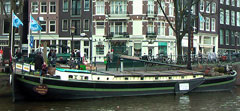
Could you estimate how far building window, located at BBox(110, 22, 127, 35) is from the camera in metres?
49.1

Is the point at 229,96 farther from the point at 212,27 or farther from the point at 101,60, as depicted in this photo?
the point at 212,27

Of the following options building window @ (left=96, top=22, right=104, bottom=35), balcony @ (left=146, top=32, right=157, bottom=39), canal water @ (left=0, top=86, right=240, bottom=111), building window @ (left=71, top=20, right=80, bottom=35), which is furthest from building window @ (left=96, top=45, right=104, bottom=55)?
canal water @ (left=0, top=86, right=240, bottom=111)

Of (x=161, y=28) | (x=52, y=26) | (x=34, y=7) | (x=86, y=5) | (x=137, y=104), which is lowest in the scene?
(x=137, y=104)

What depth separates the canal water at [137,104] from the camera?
1933 cm

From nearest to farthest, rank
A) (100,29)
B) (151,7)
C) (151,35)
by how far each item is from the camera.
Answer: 1. (151,35)
2. (151,7)
3. (100,29)

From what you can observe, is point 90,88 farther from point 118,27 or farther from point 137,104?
point 118,27

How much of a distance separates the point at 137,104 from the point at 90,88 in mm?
3366

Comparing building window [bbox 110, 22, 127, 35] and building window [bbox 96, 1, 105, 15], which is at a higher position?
building window [bbox 96, 1, 105, 15]

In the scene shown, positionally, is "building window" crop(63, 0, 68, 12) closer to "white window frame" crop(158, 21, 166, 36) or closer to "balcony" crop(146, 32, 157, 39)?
"balcony" crop(146, 32, 157, 39)

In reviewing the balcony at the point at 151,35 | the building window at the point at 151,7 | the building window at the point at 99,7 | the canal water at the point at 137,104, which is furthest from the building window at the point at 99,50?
the canal water at the point at 137,104

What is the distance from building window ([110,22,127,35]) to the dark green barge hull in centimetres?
2433

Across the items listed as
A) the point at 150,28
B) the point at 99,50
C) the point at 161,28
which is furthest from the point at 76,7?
the point at 161,28

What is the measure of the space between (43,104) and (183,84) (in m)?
10.7

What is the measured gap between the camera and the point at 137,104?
68.4 feet
